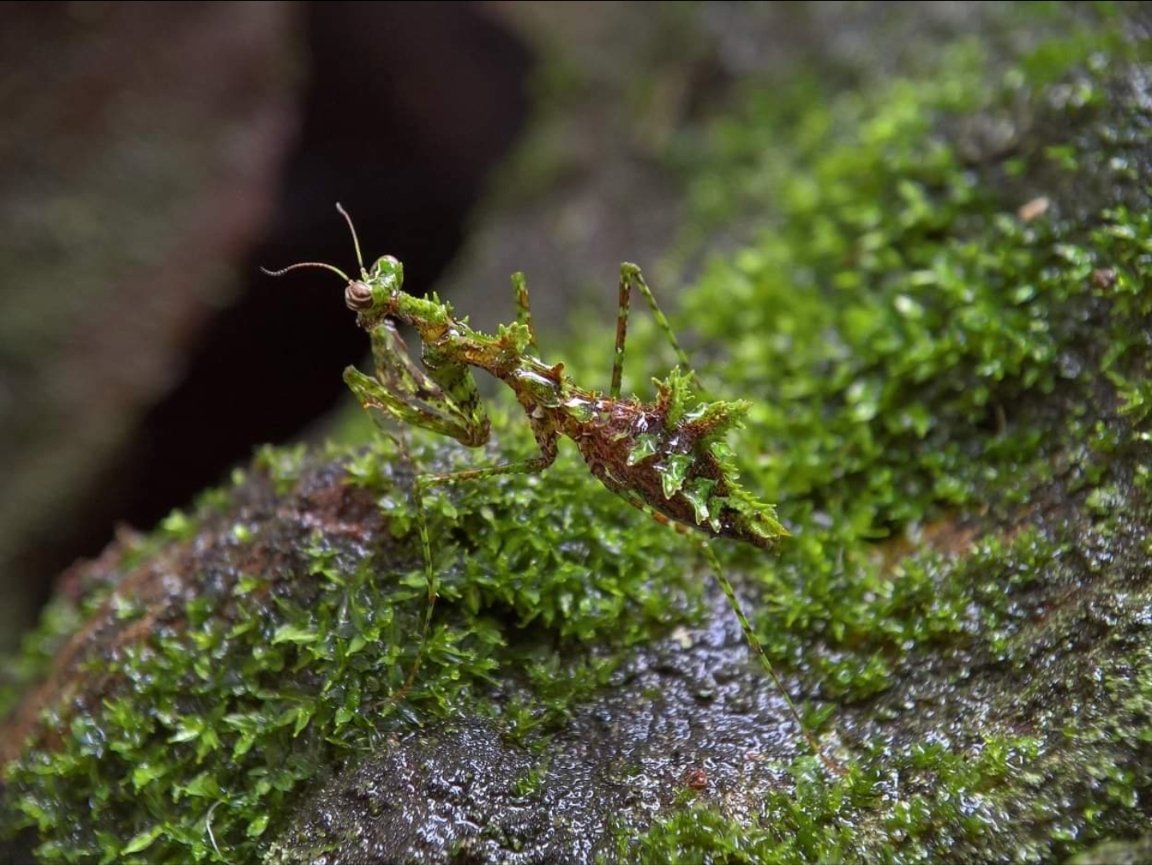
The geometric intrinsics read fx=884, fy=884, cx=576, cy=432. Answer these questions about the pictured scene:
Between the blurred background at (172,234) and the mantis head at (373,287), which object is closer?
the mantis head at (373,287)

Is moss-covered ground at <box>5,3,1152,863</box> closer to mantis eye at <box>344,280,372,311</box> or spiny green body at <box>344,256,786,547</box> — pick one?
spiny green body at <box>344,256,786,547</box>

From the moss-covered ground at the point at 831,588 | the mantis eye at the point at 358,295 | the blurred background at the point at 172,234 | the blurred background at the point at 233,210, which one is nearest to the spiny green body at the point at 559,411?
the mantis eye at the point at 358,295

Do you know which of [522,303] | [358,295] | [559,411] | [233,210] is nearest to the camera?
[358,295]

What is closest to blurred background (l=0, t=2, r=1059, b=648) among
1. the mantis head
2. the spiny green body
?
the spiny green body

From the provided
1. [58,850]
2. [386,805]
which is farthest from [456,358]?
[58,850]

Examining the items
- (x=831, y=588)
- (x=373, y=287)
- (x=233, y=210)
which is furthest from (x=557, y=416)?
(x=233, y=210)

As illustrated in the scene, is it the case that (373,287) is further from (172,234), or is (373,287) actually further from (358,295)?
(172,234)

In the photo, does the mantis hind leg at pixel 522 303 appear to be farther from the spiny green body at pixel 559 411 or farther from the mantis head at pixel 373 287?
the mantis head at pixel 373 287

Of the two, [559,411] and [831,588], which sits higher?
[559,411]
